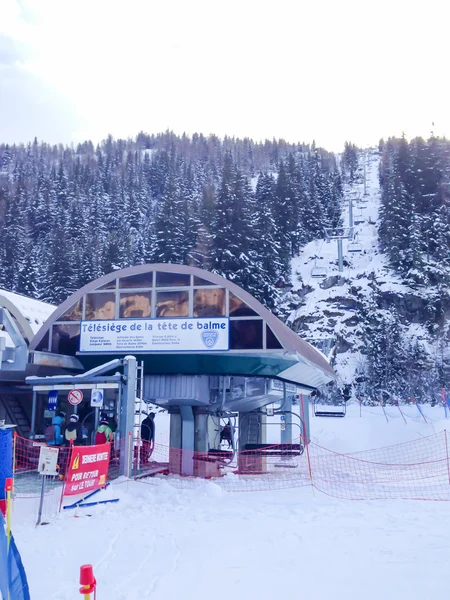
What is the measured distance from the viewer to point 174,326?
55.9 feet

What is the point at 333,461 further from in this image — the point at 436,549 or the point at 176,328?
the point at 436,549

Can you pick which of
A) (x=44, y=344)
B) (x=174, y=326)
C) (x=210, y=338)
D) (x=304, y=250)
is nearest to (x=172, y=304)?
(x=174, y=326)

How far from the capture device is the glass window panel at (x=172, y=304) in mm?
17156

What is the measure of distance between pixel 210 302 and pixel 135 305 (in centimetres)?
233

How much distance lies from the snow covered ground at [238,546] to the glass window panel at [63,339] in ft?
21.1

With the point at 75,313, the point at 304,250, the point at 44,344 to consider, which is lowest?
the point at 44,344

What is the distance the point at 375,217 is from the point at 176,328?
70.4m

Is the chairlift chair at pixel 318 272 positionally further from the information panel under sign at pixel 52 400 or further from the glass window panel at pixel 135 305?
the information panel under sign at pixel 52 400

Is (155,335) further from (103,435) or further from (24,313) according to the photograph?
(24,313)

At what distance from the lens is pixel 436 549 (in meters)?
7.71

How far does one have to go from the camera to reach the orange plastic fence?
549 inches

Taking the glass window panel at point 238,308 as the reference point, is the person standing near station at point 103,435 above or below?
below

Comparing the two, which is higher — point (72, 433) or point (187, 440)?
point (72, 433)

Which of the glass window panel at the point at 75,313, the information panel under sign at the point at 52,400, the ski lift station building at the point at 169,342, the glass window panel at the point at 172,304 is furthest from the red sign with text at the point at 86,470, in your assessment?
the glass window panel at the point at 75,313
